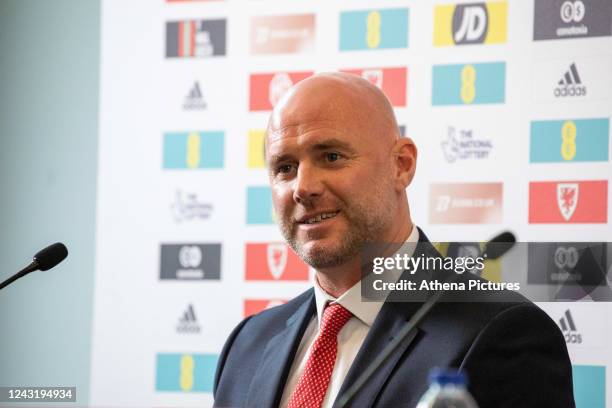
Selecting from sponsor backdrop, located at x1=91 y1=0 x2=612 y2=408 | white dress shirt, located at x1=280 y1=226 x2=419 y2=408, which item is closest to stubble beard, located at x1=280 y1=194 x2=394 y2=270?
white dress shirt, located at x1=280 y1=226 x2=419 y2=408

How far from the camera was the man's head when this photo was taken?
2645mm

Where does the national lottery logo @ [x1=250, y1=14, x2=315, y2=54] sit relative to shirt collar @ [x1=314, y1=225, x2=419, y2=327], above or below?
above

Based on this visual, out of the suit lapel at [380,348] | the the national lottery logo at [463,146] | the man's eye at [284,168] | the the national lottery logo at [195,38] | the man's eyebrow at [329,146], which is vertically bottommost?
the suit lapel at [380,348]

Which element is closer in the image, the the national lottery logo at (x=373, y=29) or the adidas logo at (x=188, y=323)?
the the national lottery logo at (x=373, y=29)

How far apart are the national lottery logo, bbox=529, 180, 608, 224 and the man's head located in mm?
1223

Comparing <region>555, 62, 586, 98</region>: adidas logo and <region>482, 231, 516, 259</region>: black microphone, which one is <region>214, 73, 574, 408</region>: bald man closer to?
<region>482, 231, 516, 259</region>: black microphone

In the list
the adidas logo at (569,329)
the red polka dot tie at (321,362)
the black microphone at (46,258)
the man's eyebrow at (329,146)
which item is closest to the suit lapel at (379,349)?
the red polka dot tie at (321,362)

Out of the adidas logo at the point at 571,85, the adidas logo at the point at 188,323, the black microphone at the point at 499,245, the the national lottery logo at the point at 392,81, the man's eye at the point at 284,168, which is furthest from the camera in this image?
the adidas logo at the point at 188,323

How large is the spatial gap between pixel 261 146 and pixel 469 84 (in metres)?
1.04

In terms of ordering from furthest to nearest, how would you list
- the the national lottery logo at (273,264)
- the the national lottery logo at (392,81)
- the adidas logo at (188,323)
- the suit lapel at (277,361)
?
the adidas logo at (188,323)
the the national lottery logo at (273,264)
the the national lottery logo at (392,81)
the suit lapel at (277,361)

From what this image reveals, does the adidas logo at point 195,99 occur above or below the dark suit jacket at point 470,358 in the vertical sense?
above

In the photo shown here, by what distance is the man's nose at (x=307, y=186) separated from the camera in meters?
2.62

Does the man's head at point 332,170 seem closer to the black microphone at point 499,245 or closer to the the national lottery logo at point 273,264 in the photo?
the black microphone at point 499,245

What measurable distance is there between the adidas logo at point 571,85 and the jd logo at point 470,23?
0.41 meters
